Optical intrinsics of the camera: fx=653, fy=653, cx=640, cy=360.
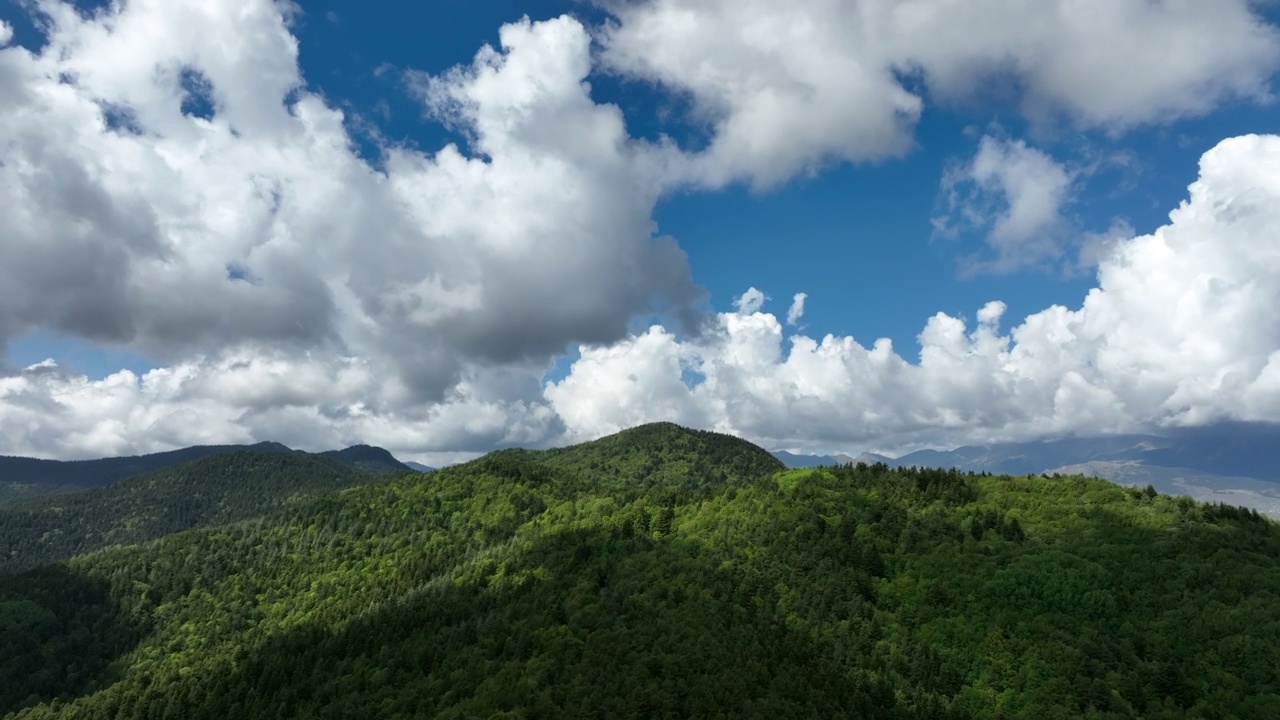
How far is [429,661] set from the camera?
138375 mm

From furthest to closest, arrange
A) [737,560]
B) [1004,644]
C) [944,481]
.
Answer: [944,481], [737,560], [1004,644]

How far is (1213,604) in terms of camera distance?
105125mm

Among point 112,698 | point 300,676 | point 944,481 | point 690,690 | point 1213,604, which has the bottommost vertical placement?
point 112,698

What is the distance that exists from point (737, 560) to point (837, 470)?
53022 millimetres

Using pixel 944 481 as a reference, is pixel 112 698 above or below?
below

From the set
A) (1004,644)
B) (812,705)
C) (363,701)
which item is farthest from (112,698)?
(1004,644)

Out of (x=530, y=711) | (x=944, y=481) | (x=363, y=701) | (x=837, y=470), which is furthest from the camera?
(x=837, y=470)

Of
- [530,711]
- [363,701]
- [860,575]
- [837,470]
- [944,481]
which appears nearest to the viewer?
[530,711]

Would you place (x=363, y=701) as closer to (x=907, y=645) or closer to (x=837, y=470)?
(x=907, y=645)

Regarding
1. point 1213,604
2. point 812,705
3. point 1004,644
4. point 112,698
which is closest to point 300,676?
point 112,698

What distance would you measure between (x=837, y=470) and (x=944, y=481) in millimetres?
29984

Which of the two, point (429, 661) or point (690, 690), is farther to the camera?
point (429, 661)

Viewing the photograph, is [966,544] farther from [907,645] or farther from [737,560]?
[737,560]

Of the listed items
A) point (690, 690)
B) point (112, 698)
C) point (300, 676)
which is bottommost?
point (112, 698)
